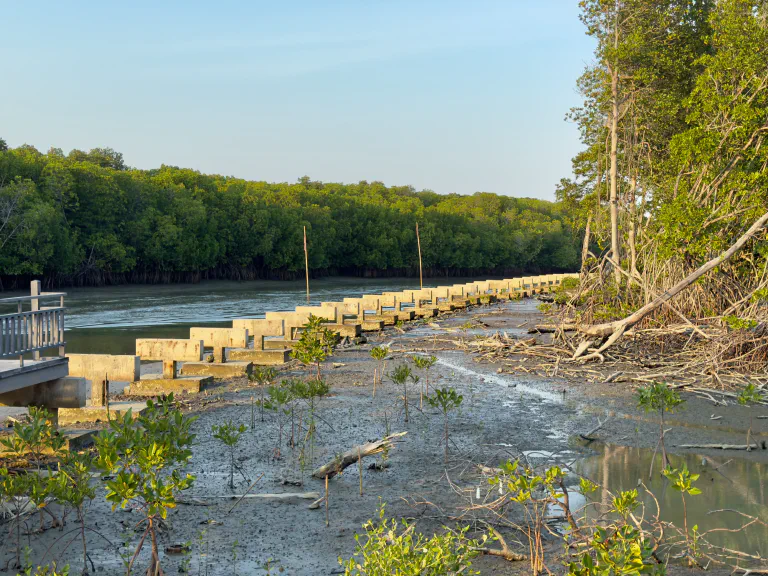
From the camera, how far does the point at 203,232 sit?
6950 centimetres

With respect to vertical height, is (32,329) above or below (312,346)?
above

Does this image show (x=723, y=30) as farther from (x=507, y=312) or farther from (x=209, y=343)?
(x=507, y=312)

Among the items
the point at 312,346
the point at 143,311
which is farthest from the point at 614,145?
the point at 143,311

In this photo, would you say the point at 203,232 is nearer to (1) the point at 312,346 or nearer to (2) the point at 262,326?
(2) the point at 262,326

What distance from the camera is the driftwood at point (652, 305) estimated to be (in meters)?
12.9

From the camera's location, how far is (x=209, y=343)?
16.4 metres

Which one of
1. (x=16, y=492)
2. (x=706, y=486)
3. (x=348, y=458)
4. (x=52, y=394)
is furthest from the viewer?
(x=52, y=394)

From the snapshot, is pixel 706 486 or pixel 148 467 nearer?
pixel 148 467

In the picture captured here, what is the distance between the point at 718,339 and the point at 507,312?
1880cm

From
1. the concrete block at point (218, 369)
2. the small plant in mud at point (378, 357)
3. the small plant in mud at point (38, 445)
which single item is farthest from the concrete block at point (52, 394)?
the small plant in mud at point (378, 357)

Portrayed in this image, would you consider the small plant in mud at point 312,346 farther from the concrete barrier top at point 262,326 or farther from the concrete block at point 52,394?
the concrete block at point 52,394

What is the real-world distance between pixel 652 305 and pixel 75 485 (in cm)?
1064

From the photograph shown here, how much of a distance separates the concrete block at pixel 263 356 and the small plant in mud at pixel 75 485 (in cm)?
983

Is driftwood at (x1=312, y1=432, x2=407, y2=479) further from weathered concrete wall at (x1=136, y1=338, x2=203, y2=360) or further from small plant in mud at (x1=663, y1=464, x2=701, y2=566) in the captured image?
weathered concrete wall at (x1=136, y1=338, x2=203, y2=360)
